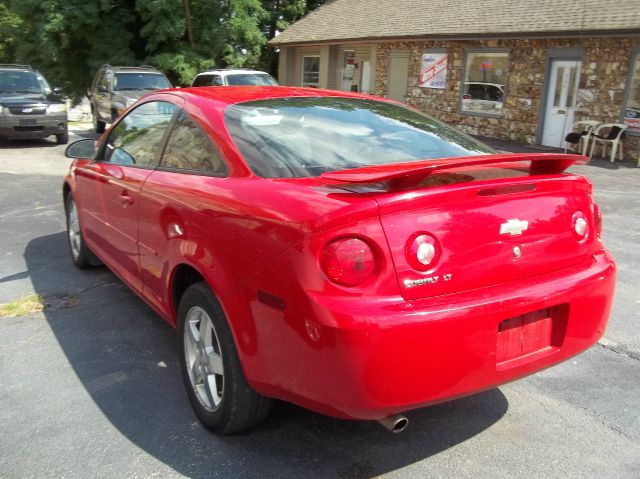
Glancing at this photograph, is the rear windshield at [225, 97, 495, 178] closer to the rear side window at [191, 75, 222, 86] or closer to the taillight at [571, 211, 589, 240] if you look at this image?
the taillight at [571, 211, 589, 240]

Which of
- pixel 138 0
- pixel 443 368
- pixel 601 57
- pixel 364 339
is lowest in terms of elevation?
pixel 443 368

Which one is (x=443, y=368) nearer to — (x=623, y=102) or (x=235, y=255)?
(x=235, y=255)

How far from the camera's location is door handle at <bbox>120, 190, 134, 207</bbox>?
3629mm

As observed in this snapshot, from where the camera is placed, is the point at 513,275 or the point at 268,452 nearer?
the point at 513,275

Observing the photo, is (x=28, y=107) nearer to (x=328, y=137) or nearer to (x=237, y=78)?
(x=237, y=78)

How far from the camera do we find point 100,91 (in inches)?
657

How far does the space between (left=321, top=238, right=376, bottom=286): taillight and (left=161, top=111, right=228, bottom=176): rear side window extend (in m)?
0.91

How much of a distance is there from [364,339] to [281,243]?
1.64 ft

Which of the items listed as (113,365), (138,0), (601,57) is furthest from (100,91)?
(113,365)

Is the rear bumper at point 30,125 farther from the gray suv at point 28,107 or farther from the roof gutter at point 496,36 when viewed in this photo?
the roof gutter at point 496,36

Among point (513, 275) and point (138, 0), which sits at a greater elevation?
point (138, 0)

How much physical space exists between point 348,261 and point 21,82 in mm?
14653

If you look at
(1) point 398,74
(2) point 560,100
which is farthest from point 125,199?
(1) point 398,74

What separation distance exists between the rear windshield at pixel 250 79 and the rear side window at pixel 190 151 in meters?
12.1
